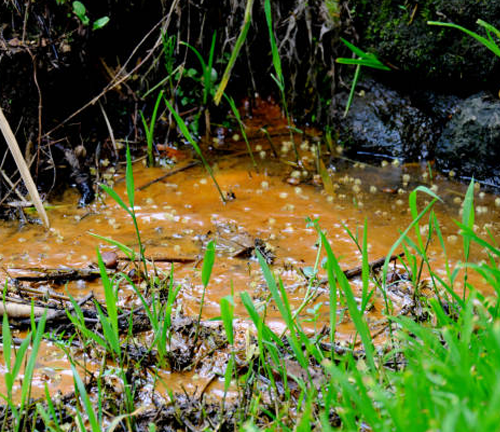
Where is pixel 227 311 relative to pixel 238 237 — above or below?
above

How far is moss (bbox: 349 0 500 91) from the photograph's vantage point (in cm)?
394

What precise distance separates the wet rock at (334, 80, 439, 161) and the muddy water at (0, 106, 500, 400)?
0.20 m

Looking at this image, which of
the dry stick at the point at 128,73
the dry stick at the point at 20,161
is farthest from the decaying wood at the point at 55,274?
the dry stick at the point at 128,73

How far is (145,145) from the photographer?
A: 173 inches

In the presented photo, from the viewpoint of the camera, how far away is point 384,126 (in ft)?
14.3

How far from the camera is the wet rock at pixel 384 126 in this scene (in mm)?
4297

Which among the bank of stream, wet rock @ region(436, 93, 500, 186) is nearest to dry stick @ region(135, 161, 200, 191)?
the bank of stream

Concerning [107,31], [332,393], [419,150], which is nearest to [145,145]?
[107,31]

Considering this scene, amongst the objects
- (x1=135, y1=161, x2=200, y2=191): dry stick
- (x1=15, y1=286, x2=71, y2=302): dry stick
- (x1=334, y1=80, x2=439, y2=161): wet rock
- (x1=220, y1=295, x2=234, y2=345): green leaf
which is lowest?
(x1=135, y1=161, x2=200, y2=191): dry stick

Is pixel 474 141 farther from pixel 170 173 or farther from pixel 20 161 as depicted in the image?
pixel 20 161

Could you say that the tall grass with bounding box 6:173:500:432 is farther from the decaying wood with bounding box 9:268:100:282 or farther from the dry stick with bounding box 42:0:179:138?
the dry stick with bounding box 42:0:179:138

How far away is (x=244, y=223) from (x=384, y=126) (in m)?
1.71

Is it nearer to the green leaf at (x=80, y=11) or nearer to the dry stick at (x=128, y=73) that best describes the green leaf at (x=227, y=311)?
the dry stick at (x=128, y=73)

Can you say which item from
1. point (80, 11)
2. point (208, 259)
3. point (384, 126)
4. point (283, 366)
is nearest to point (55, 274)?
point (208, 259)
